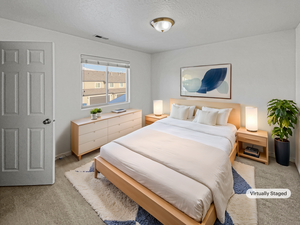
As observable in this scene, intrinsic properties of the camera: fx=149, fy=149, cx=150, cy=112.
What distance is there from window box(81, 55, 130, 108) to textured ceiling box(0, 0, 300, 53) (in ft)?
2.25

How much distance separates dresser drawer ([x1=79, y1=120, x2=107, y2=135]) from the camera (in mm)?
3014

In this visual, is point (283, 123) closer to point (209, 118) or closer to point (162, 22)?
point (209, 118)

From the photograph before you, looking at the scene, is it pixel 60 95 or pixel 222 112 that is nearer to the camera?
pixel 60 95

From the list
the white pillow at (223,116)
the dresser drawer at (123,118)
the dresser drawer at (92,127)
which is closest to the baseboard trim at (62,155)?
the dresser drawer at (92,127)

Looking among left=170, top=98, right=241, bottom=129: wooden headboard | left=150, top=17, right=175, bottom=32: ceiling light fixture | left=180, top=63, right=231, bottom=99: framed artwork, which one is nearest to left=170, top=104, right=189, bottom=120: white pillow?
left=170, top=98, right=241, bottom=129: wooden headboard

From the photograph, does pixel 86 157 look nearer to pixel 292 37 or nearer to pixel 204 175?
pixel 204 175

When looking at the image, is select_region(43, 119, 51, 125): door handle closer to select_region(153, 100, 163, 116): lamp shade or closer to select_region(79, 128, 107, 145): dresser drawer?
select_region(79, 128, 107, 145): dresser drawer

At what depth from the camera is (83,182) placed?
2.30m

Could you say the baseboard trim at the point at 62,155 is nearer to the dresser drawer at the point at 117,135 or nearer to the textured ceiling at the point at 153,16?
the dresser drawer at the point at 117,135

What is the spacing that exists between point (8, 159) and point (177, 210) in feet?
8.10

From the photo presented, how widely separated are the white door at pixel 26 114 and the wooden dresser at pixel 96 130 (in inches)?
29.7

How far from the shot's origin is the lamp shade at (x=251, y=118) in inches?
119

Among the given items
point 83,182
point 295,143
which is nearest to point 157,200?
point 83,182

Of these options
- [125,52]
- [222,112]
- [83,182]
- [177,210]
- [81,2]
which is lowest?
[83,182]
